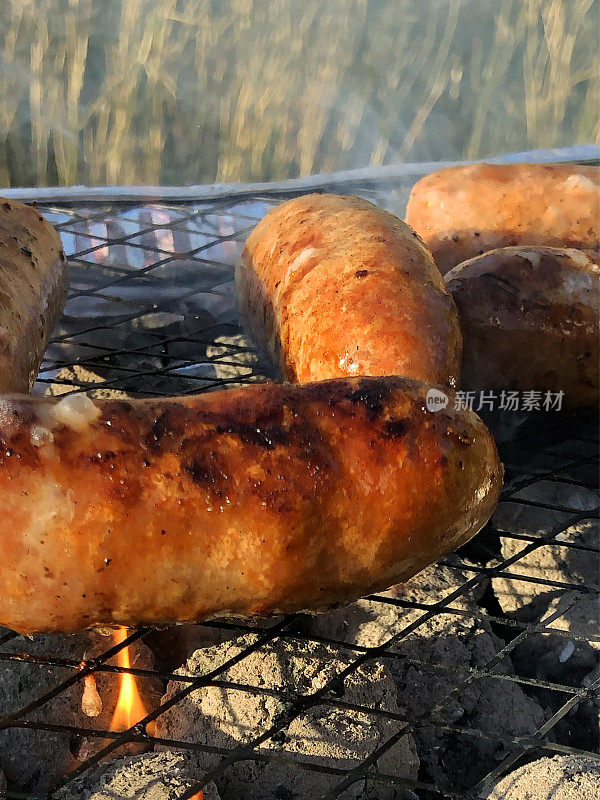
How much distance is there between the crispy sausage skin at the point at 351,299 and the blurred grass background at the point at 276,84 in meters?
2.92

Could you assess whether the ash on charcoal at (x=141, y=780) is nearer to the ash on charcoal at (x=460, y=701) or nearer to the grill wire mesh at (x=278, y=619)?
the grill wire mesh at (x=278, y=619)

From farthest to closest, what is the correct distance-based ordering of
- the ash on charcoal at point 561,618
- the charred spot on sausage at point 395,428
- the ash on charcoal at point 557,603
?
the ash on charcoal at point 557,603 < the ash on charcoal at point 561,618 < the charred spot on sausage at point 395,428

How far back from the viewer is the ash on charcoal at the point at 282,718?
1605mm

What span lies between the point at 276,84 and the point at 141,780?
4.48 meters

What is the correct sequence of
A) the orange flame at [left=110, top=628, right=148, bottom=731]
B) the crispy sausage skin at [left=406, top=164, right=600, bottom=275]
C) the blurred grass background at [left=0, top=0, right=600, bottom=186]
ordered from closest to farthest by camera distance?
the orange flame at [left=110, top=628, right=148, bottom=731] < the crispy sausage skin at [left=406, top=164, right=600, bottom=275] < the blurred grass background at [left=0, top=0, right=600, bottom=186]

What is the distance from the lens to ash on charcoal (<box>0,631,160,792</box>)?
5.46 feet

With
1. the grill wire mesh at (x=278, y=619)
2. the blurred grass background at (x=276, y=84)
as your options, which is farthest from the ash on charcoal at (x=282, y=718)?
the blurred grass background at (x=276, y=84)

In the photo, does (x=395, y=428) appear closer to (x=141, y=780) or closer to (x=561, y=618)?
(x=141, y=780)

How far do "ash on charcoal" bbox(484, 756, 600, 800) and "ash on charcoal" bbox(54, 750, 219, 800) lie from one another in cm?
58

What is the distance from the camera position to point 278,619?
1901mm

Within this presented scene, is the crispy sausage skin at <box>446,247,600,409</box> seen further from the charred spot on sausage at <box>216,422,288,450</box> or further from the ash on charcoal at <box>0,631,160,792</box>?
the ash on charcoal at <box>0,631,160,792</box>

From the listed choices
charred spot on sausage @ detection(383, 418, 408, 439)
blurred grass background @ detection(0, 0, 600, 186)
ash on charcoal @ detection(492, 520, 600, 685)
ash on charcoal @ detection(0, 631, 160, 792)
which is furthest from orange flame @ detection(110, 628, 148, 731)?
blurred grass background @ detection(0, 0, 600, 186)

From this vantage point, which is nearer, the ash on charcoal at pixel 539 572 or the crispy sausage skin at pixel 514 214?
the ash on charcoal at pixel 539 572

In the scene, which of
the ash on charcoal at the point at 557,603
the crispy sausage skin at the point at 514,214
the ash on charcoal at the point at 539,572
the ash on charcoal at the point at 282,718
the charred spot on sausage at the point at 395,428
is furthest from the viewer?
the crispy sausage skin at the point at 514,214
